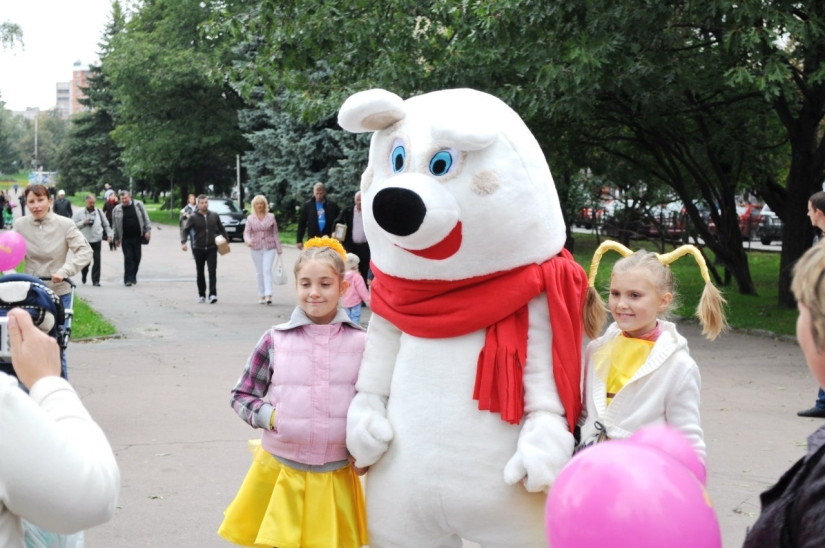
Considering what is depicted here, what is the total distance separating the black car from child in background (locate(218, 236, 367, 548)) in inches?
1124

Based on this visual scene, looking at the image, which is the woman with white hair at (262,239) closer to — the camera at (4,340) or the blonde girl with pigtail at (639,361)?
the blonde girl with pigtail at (639,361)

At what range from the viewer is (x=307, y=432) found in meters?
3.99

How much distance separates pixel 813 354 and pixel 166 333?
37.5 feet

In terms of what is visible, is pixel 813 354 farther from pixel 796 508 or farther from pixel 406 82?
pixel 406 82

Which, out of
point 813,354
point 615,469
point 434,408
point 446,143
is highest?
point 446,143

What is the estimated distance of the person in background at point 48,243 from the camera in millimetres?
8633

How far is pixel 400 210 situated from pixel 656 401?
3.76ft

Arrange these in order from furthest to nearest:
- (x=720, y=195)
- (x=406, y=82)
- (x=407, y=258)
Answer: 1. (x=720, y=195)
2. (x=406, y=82)
3. (x=407, y=258)

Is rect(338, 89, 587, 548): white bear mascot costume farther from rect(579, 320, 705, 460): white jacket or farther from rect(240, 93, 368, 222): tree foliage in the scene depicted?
rect(240, 93, 368, 222): tree foliage

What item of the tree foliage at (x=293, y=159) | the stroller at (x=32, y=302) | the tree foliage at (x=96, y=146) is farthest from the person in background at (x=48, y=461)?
the tree foliage at (x=96, y=146)

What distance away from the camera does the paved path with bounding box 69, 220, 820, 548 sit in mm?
5734

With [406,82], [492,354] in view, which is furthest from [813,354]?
[406,82]

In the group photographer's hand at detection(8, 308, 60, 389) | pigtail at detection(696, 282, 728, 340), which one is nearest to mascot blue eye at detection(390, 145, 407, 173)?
pigtail at detection(696, 282, 728, 340)

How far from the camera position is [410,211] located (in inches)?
142
